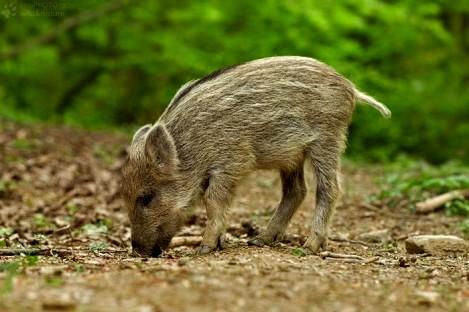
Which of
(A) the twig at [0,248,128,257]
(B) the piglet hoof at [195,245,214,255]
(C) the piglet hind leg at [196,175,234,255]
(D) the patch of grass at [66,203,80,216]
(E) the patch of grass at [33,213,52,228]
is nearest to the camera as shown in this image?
(A) the twig at [0,248,128,257]

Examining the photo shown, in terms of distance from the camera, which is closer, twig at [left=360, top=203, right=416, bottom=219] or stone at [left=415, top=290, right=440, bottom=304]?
stone at [left=415, top=290, right=440, bottom=304]

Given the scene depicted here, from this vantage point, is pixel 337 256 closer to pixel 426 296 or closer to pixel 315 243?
pixel 315 243

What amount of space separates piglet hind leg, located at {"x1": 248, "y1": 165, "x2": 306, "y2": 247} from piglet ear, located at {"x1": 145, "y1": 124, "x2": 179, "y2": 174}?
1035mm

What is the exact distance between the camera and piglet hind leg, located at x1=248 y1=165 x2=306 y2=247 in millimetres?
6891

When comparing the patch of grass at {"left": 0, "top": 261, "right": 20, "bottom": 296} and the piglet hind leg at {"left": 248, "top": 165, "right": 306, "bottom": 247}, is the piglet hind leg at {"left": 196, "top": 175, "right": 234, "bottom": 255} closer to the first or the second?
the piglet hind leg at {"left": 248, "top": 165, "right": 306, "bottom": 247}

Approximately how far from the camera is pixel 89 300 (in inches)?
146

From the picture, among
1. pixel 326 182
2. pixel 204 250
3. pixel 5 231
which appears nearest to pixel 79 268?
pixel 204 250

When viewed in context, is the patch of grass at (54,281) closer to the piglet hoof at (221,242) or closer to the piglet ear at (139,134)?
the piglet hoof at (221,242)

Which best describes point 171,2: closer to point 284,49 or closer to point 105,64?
point 105,64

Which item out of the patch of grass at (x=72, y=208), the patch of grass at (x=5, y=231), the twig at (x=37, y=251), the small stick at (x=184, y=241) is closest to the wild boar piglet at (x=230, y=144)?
the small stick at (x=184, y=241)

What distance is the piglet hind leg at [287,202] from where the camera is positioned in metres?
6.89

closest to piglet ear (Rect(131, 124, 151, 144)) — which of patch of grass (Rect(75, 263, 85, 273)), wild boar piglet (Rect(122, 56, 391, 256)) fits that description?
wild boar piglet (Rect(122, 56, 391, 256))

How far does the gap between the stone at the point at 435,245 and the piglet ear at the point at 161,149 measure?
6.78ft

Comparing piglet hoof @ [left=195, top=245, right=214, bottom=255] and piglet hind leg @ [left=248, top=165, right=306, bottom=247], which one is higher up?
piglet hind leg @ [left=248, top=165, right=306, bottom=247]
